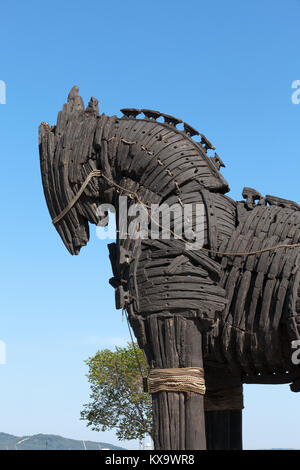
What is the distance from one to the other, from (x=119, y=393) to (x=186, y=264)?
13.0 meters

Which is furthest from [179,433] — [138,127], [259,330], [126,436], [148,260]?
[126,436]

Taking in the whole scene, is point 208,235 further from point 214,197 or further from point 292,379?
point 292,379

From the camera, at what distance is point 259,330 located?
5961mm

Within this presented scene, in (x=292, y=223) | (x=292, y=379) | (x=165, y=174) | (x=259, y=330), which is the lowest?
(x=292, y=379)

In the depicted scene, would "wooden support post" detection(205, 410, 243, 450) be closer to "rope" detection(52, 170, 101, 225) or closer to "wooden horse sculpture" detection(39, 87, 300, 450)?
"wooden horse sculpture" detection(39, 87, 300, 450)

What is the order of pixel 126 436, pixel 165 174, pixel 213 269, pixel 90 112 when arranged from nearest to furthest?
1. pixel 213 269
2. pixel 165 174
3. pixel 90 112
4. pixel 126 436

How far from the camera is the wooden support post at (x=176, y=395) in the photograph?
225 inches

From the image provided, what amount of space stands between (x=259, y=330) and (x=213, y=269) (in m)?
0.72

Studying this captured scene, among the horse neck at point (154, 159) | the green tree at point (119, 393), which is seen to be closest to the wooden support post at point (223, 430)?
the horse neck at point (154, 159)

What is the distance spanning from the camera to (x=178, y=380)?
586 cm

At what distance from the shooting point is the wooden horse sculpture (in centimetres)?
591
